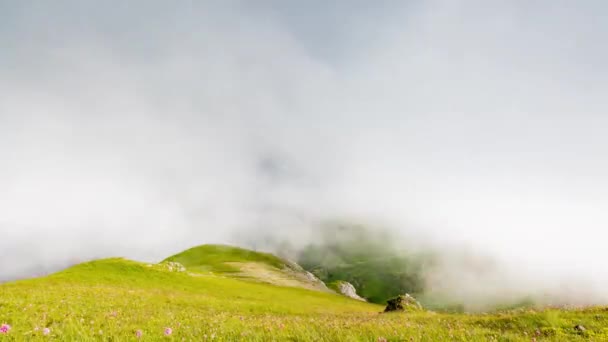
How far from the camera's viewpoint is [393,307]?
57.6 meters

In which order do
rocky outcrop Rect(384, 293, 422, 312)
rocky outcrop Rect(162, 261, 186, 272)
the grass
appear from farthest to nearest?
the grass < rocky outcrop Rect(162, 261, 186, 272) < rocky outcrop Rect(384, 293, 422, 312)

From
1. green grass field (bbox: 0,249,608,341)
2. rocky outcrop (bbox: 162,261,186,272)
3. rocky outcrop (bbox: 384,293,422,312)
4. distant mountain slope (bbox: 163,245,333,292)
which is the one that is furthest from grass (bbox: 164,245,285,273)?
green grass field (bbox: 0,249,608,341)

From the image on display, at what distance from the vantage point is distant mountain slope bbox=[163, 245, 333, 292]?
13938 cm

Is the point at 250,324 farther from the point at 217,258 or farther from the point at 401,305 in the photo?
the point at 217,258

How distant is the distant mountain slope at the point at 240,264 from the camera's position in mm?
139375

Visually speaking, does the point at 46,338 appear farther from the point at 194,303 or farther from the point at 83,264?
the point at 83,264

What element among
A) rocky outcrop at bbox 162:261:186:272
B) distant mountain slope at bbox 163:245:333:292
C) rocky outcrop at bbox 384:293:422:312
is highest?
distant mountain slope at bbox 163:245:333:292

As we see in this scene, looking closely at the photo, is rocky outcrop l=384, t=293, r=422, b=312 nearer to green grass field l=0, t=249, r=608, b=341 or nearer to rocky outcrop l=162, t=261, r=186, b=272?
green grass field l=0, t=249, r=608, b=341

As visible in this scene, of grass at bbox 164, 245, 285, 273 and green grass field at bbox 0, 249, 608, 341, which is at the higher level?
grass at bbox 164, 245, 285, 273

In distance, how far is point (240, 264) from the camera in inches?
6147

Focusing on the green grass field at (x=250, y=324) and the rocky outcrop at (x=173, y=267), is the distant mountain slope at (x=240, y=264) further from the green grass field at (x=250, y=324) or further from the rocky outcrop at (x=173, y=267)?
the green grass field at (x=250, y=324)

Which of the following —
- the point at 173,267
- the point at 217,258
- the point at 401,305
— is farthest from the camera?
the point at 217,258

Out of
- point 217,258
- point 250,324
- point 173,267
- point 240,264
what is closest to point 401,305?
point 250,324

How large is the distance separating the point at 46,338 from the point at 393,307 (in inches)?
2255
